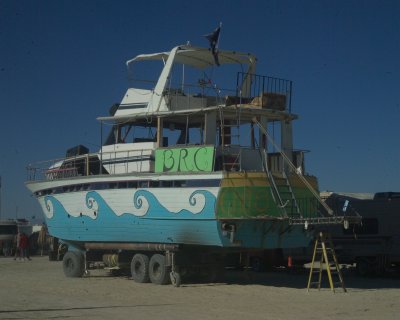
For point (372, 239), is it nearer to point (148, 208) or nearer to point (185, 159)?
point (185, 159)

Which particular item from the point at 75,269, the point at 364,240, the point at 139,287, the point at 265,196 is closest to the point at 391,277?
the point at 364,240

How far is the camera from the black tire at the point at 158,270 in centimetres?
1995

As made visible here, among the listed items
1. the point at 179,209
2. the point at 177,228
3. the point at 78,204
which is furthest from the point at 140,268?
the point at 78,204

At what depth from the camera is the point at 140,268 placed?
2097 cm

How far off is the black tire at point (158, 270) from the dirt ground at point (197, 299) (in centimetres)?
48

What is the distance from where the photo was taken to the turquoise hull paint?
724 inches

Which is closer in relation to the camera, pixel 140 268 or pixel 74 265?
pixel 140 268

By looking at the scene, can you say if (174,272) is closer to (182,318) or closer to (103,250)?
(103,250)

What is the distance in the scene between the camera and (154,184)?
19.5 metres

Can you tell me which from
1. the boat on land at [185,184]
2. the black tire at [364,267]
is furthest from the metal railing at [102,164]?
the black tire at [364,267]

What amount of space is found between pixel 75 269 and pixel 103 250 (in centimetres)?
155

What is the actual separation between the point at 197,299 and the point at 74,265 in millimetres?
8508

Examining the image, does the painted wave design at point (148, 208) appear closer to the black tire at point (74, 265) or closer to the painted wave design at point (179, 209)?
the painted wave design at point (179, 209)

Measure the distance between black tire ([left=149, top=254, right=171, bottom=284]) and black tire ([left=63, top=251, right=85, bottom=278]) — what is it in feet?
13.1
